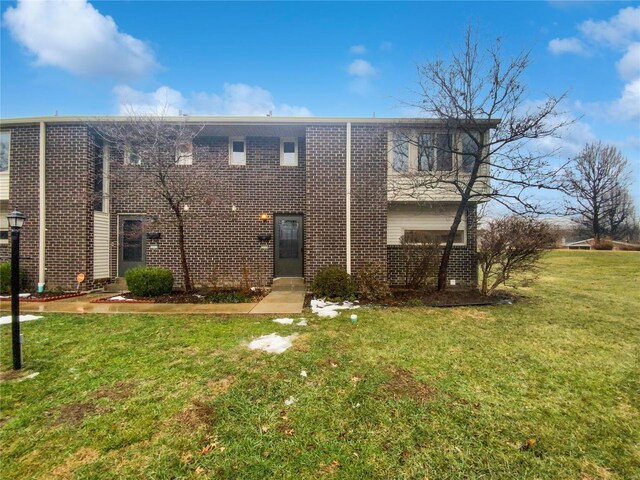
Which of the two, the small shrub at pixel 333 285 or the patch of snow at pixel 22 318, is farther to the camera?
the small shrub at pixel 333 285

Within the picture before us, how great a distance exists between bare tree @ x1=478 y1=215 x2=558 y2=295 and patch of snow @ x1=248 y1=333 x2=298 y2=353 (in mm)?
6088

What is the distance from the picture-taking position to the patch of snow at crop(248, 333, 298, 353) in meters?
4.22

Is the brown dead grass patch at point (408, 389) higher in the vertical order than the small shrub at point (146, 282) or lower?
lower

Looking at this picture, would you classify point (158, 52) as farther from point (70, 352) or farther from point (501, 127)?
point (501, 127)

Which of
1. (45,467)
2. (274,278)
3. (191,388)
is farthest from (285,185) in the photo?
(45,467)

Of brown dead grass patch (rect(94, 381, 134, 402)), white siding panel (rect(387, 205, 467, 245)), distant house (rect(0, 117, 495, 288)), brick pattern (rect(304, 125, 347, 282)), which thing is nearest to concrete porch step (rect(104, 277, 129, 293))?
distant house (rect(0, 117, 495, 288))

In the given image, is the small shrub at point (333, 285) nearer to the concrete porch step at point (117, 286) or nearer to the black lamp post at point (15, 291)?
the black lamp post at point (15, 291)

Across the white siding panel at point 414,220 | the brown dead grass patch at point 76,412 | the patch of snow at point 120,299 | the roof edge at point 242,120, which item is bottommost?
the brown dead grass patch at point 76,412

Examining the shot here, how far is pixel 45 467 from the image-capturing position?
2.06m

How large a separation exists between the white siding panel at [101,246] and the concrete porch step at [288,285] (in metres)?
5.55

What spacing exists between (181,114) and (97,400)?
8350mm

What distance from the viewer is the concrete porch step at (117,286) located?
364 inches

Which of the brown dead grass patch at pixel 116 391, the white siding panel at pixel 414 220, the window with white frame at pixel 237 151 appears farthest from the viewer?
the white siding panel at pixel 414 220

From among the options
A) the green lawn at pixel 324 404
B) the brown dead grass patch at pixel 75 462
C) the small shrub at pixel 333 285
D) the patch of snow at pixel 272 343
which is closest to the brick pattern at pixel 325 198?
the small shrub at pixel 333 285
